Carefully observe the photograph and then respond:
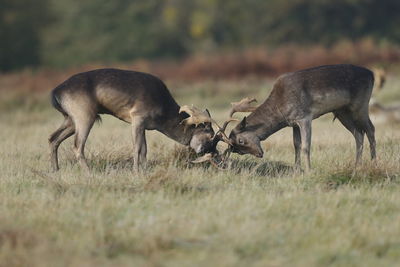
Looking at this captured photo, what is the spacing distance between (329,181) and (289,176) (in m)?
0.66

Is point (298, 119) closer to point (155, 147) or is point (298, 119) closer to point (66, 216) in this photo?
point (155, 147)

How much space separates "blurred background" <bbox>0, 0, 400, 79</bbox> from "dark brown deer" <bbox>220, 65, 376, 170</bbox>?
33054 mm

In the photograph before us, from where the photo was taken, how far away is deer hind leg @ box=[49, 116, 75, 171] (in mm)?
10844

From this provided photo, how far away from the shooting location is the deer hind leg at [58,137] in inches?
427

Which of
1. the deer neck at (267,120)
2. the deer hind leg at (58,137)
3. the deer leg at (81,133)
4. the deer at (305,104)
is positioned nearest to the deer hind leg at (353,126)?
the deer at (305,104)

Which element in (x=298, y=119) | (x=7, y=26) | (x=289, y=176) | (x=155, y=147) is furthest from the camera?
(x=7, y=26)

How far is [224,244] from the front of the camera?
21.8 feet

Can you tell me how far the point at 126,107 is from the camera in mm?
10508

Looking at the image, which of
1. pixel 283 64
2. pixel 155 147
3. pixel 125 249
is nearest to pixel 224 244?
pixel 125 249

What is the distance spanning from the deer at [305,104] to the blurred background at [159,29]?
108ft

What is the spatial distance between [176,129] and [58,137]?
1844mm

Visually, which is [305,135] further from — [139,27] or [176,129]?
[139,27]

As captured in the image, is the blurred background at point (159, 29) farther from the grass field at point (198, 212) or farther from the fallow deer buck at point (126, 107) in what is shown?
the grass field at point (198, 212)

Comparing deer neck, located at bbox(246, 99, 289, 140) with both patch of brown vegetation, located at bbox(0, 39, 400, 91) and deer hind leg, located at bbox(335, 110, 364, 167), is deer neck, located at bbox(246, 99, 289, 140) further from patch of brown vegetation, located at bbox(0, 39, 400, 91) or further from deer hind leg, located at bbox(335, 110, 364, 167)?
patch of brown vegetation, located at bbox(0, 39, 400, 91)
